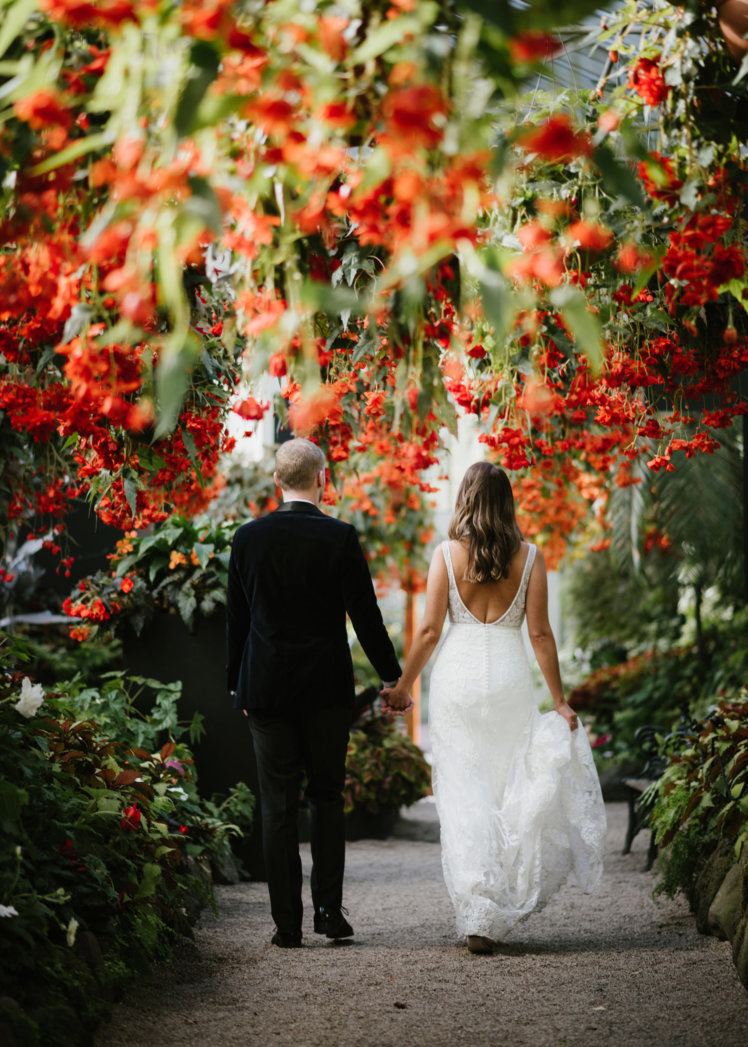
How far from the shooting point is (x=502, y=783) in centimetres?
372

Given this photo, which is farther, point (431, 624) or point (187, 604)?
point (187, 604)

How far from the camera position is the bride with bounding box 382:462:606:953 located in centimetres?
356

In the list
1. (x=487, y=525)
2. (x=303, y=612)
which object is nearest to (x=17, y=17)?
(x=303, y=612)

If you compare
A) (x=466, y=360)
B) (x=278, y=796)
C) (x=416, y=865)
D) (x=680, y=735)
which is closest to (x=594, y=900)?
(x=680, y=735)

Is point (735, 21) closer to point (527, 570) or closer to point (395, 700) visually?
point (527, 570)

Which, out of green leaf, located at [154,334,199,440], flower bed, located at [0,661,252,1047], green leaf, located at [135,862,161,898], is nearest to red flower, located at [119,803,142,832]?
flower bed, located at [0,661,252,1047]

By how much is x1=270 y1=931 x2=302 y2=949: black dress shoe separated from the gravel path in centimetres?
5

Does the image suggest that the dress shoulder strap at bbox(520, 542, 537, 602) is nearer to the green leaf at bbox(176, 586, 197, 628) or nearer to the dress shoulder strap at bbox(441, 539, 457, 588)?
the dress shoulder strap at bbox(441, 539, 457, 588)

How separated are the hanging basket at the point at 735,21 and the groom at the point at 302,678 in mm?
1900

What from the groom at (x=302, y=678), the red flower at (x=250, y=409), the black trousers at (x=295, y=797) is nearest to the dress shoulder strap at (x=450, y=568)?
the groom at (x=302, y=678)

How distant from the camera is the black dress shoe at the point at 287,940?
3.59m

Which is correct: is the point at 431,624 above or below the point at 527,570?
below

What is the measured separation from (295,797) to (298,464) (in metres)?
1.12

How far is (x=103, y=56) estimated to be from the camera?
1729 mm
